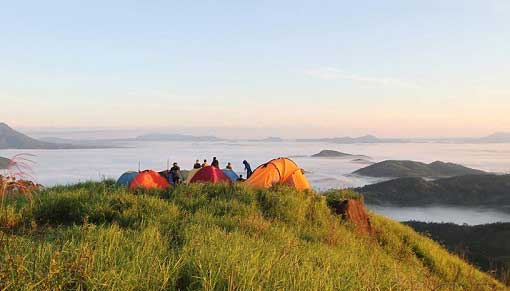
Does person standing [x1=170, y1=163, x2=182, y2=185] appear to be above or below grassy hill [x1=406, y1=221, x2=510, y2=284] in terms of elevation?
above

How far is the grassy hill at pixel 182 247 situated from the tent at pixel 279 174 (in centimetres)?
504

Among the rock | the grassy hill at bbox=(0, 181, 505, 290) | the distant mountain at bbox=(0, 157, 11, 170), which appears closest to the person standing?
the grassy hill at bbox=(0, 181, 505, 290)

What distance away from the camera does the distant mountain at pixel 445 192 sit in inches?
5344

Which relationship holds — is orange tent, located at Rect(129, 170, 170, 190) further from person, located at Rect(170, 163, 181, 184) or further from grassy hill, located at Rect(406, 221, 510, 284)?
grassy hill, located at Rect(406, 221, 510, 284)

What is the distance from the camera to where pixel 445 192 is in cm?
14288

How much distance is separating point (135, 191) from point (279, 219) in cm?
456

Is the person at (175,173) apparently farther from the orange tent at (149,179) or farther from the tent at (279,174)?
the tent at (279,174)

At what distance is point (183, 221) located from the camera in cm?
770

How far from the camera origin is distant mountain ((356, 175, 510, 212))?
5344 inches

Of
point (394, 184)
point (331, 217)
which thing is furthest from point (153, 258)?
point (394, 184)

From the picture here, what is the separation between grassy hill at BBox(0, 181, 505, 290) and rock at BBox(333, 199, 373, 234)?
4.74 feet

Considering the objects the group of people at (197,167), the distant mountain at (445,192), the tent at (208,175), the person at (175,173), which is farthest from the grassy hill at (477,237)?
the distant mountain at (445,192)

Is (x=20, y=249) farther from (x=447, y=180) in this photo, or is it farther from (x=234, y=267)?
(x=447, y=180)

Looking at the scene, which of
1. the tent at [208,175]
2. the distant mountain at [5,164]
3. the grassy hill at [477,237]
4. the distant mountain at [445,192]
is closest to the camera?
the distant mountain at [5,164]
